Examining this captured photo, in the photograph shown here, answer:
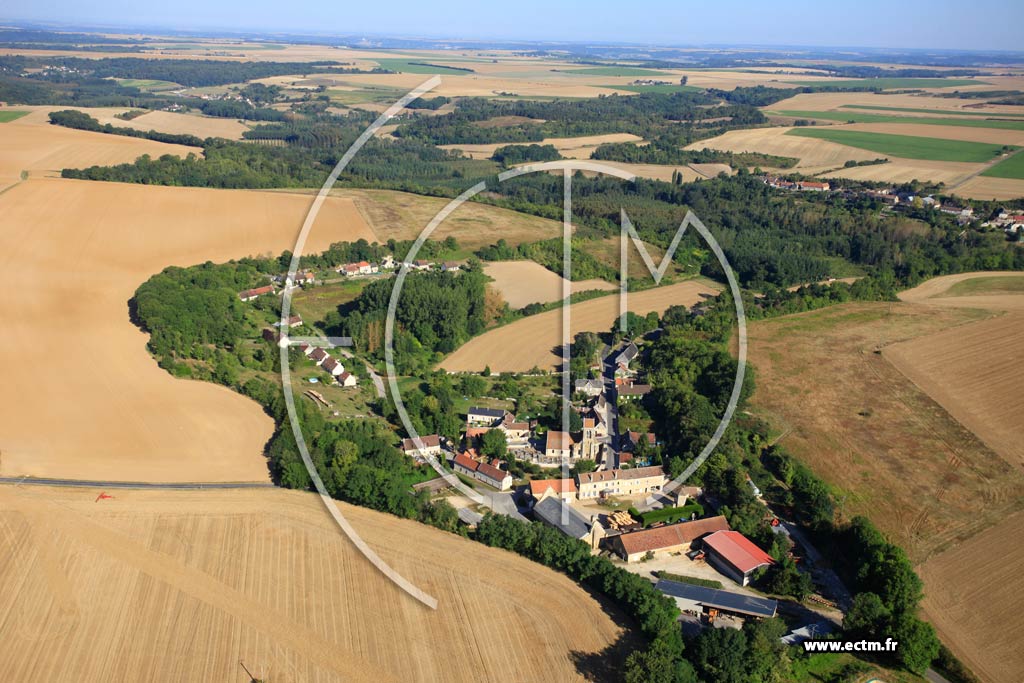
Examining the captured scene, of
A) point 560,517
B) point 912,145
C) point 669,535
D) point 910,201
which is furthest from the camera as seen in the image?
point 912,145

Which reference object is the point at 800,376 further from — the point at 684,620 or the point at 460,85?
the point at 460,85

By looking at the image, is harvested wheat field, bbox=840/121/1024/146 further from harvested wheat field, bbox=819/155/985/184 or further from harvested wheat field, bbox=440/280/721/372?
Result: harvested wheat field, bbox=440/280/721/372

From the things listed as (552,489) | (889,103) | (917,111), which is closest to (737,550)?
Result: (552,489)

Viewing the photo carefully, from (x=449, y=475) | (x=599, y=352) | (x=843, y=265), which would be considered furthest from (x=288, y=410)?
(x=843, y=265)

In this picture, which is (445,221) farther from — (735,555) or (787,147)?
(787,147)

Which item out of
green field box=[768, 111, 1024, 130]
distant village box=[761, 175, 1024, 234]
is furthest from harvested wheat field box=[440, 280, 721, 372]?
green field box=[768, 111, 1024, 130]

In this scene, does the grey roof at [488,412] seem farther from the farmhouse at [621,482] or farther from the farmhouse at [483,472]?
the farmhouse at [621,482]
